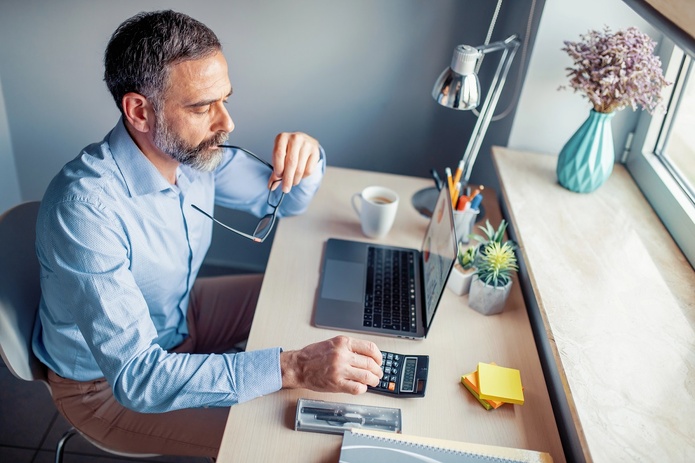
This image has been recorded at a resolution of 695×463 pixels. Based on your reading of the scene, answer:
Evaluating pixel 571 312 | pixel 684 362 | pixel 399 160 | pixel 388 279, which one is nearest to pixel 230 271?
pixel 399 160

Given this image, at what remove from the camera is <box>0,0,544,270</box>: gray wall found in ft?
6.25

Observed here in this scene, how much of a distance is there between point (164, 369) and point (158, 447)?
282 mm

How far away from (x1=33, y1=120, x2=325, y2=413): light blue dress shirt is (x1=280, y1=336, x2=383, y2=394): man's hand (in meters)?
0.03

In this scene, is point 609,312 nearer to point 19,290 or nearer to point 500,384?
point 500,384

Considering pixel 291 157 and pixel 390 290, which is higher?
pixel 291 157

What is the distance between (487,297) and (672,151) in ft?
2.06

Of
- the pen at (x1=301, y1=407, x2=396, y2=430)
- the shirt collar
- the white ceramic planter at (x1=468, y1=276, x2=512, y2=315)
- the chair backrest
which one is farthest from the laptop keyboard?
the chair backrest

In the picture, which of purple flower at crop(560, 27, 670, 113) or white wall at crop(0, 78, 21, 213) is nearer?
purple flower at crop(560, 27, 670, 113)

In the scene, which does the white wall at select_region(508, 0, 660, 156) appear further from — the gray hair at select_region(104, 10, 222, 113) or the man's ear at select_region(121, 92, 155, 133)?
the man's ear at select_region(121, 92, 155, 133)

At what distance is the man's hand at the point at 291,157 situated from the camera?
58.7 inches

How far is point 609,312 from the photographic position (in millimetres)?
1235

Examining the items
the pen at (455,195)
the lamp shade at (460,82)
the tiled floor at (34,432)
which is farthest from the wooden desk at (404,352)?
the tiled floor at (34,432)

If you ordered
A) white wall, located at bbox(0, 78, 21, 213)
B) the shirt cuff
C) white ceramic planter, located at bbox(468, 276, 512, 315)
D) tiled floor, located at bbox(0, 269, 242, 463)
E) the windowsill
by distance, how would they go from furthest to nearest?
white wall, located at bbox(0, 78, 21, 213), tiled floor, located at bbox(0, 269, 242, 463), white ceramic planter, located at bbox(468, 276, 512, 315), the shirt cuff, the windowsill

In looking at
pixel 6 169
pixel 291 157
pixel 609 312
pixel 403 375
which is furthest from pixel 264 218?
pixel 6 169
